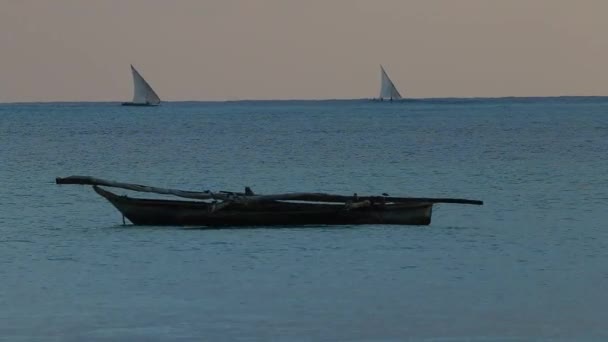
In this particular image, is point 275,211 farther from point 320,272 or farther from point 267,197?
point 320,272

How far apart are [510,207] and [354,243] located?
1287 cm

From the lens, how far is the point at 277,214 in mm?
36719

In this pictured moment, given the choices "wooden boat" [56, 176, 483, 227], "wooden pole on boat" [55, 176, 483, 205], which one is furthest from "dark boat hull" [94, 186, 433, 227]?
"wooden pole on boat" [55, 176, 483, 205]

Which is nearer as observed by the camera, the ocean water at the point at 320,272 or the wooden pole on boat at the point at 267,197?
the ocean water at the point at 320,272

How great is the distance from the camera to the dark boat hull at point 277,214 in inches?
1444

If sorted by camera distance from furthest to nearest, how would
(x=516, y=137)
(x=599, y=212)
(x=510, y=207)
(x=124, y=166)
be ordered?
(x=516, y=137) → (x=124, y=166) → (x=510, y=207) → (x=599, y=212)

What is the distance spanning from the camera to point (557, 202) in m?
47.2

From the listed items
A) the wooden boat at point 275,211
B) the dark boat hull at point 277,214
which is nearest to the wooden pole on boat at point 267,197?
the wooden boat at point 275,211

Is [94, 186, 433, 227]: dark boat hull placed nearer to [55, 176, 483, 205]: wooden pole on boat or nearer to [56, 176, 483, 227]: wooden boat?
[56, 176, 483, 227]: wooden boat

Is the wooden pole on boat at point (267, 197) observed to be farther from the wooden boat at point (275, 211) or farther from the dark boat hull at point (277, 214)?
the dark boat hull at point (277, 214)

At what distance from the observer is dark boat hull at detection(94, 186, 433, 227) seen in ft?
120

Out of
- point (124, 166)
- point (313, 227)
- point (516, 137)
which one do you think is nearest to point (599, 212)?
point (313, 227)

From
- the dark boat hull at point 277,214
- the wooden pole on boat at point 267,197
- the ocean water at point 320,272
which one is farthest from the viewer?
the dark boat hull at point 277,214

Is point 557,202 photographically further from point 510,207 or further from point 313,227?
point 313,227
